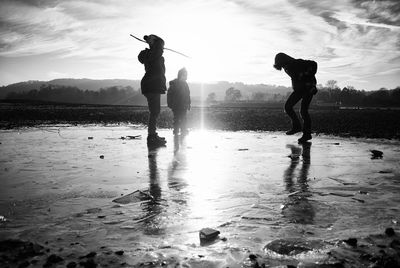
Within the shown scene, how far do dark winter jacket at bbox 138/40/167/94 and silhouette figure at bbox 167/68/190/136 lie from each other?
6.53ft

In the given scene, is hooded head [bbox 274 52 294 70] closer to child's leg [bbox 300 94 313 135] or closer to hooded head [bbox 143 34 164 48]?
child's leg [bbox 300 94 313 135]

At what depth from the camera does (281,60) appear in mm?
8688

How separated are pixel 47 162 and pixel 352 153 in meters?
5.48

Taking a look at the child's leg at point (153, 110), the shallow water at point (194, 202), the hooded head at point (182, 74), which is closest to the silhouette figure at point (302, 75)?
the shallow water at point (194, 202)

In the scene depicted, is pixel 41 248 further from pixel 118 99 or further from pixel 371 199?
pixel 118 99

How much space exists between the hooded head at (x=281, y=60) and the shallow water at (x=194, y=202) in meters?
3.61

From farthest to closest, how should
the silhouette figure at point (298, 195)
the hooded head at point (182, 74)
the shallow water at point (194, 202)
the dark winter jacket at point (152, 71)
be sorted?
the hooded head at point (182, 74) < the dark winter jacket at point (152, 71) < the silhouette figure at point (298, 195) < the shallow water at point (194, 202)

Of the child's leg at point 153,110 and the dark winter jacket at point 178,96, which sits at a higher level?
the dark winter jacket at point 178,96

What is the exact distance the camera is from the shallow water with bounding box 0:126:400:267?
7.30 feet

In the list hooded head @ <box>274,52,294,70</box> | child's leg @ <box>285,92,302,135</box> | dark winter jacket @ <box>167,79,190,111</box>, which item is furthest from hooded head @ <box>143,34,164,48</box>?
child's leg @ <box>285,92,302,135</box>

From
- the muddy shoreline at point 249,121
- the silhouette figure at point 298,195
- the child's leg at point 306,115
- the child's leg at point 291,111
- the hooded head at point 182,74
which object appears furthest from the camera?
the muddy shoreline at point 249,121

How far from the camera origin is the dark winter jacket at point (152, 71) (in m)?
7.81

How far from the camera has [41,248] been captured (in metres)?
2.07

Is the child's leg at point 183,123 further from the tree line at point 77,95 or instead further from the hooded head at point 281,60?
the tree line at point 77,95
